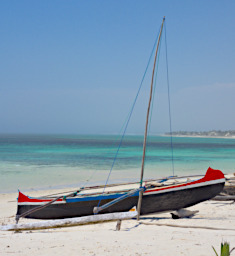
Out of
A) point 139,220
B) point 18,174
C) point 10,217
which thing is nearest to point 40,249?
point 139,220

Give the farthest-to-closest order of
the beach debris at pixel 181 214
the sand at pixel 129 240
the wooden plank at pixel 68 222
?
the beach debris at pixel 181 214 → the wooden plank at pixel 68 222 → the sand at pixel 129 240

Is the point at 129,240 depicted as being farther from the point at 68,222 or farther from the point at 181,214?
the point at 181,214

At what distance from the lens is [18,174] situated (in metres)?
24.1

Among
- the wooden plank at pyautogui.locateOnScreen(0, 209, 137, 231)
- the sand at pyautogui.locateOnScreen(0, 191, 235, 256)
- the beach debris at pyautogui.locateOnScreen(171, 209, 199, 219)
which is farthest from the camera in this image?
the beach debris at pyautogui.locateOnScreen(171, 209, 199, 219)

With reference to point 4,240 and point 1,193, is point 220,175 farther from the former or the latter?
point 1,193

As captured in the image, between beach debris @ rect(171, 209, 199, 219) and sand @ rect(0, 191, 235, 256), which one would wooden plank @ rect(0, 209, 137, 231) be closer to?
sand @ rect(0, 191, 235, 256)

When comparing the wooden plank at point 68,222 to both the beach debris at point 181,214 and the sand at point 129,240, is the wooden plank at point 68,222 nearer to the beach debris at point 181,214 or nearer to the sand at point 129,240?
the sand at point 129,240

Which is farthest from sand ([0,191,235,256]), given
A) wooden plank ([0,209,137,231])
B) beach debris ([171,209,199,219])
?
beach debris ([171,209,199,219])

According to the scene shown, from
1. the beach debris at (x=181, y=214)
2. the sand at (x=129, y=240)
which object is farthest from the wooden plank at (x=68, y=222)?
the beach debris at (x=181, y=214)

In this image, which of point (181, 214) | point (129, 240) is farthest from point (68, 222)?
point (181, 214)

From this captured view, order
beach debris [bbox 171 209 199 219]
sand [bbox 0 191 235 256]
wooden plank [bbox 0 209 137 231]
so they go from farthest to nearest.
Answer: beach debris [bbox 171 209 199 219] → wooden plank [bbox 0 209 137 231] → sand [bbox 0 191 235 256]

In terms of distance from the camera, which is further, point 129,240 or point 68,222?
point 68,222

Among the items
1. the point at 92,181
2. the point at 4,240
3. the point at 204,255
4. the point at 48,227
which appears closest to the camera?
the point at 204,255

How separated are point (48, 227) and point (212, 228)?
14.1ft
